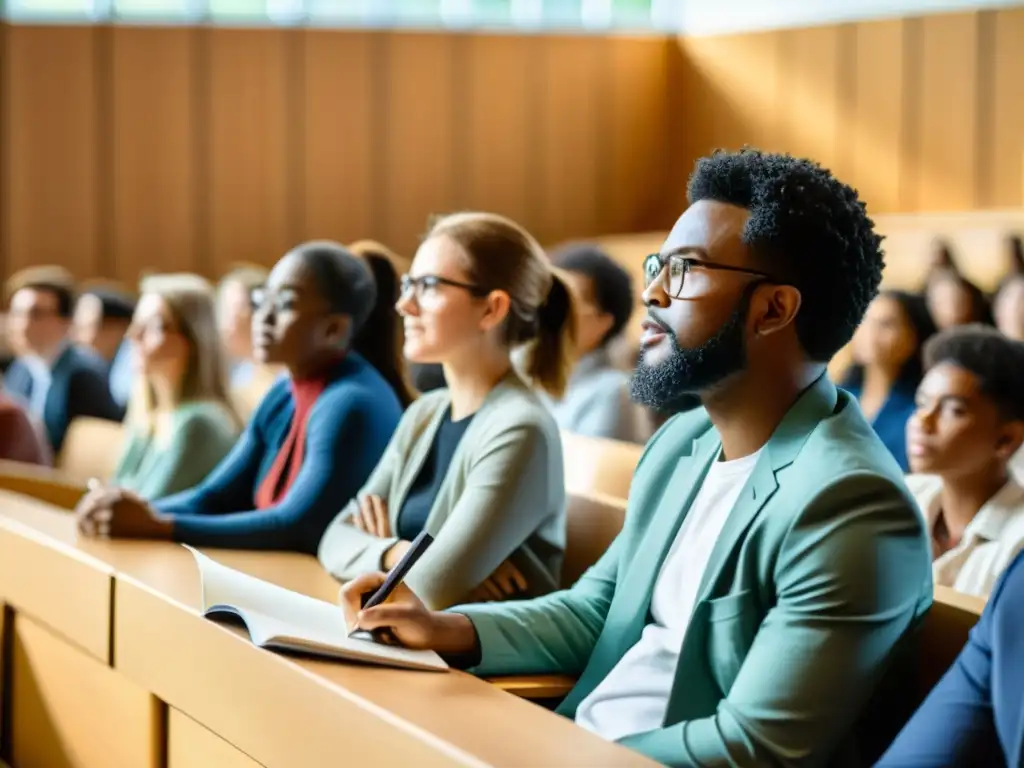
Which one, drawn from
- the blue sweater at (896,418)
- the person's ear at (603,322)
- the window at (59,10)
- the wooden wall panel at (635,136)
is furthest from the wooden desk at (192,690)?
the wooden wall panel at (635,136)

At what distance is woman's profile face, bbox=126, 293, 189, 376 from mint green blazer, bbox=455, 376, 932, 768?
2528mm

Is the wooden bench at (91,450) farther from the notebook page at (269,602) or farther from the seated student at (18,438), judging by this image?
the notebook page at (269,602)

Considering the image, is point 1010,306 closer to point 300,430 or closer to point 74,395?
point 300,430

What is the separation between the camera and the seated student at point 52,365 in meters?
6.07

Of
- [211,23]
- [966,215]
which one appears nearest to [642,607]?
[966,215]

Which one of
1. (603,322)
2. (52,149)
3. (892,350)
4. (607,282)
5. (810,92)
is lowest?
(892,350)

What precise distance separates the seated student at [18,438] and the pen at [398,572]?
3035 millimetres

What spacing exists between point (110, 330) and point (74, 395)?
83cm

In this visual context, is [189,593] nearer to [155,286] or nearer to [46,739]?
[46,739]

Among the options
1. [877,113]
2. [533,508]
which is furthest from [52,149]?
[533,508]

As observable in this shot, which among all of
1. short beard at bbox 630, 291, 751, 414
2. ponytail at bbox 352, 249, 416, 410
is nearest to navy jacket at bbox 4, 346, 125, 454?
ponytail at bbox 352, 249, 416, 410

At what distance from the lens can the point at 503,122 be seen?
10.1 m

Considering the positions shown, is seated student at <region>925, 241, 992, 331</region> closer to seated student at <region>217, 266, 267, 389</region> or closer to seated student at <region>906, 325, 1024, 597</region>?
seated student at <region>906, 325, 1024, 597</region>

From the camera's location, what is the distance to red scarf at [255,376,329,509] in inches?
133
